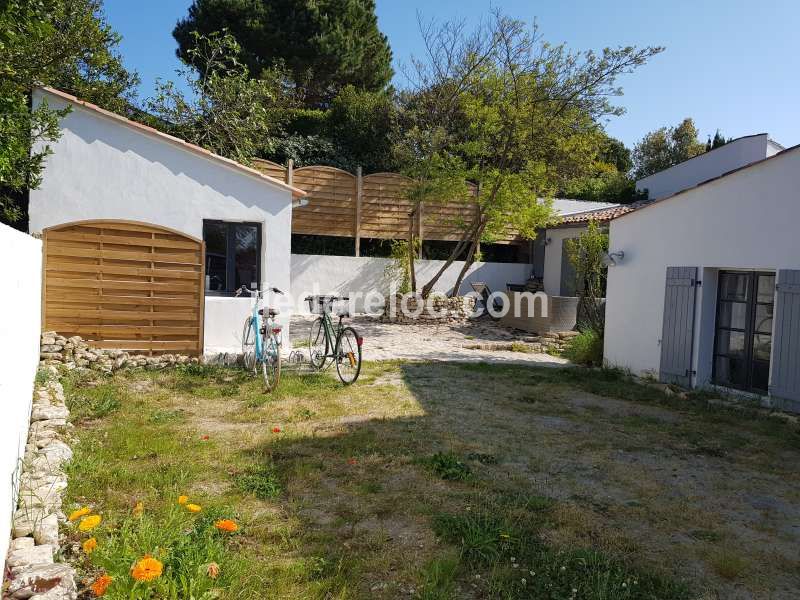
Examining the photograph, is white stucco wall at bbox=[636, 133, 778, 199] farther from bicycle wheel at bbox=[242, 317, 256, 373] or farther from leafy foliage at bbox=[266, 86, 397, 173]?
bicycle wheel at bbox=[242, 317, 256, 373]

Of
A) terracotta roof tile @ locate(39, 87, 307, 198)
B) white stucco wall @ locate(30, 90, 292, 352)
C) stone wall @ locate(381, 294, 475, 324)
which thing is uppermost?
terracotta roof tile @ locate(39, 87, 307, 198)

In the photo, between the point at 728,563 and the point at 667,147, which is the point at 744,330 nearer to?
the point at 728,563

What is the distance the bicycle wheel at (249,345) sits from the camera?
857 cm

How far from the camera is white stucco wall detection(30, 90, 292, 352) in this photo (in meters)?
8.04

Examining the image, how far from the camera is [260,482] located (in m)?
4.27

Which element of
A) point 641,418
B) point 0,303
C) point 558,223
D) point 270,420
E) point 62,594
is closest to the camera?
point 62,594

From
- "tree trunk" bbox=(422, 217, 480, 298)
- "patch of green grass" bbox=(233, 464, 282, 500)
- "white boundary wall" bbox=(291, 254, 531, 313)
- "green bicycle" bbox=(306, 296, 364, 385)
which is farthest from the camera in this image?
"white boundary wall" bbox=(291, 254, 531, 313)

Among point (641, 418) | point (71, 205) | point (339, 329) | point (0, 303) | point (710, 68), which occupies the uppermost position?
point (710, 68)

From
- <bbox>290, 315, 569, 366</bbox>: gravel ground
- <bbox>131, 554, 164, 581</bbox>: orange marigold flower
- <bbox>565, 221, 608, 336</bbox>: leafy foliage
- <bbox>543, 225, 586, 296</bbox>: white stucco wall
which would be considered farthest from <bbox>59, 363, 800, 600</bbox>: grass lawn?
<bbox>543, 225, 586, 296</bbox>: white stucco wall

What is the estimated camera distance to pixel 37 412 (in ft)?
17.1

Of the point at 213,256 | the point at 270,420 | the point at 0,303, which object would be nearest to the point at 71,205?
the point at 213,256

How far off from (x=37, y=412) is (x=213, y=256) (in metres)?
5.10

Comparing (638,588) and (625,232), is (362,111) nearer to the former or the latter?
(625,232)

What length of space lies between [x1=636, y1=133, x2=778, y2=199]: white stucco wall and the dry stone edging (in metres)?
17.3
